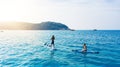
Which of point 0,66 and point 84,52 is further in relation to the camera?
point 84,52

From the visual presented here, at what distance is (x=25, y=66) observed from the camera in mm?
27922

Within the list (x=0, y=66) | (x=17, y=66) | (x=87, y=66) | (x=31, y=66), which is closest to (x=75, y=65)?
(x=87, y=66)

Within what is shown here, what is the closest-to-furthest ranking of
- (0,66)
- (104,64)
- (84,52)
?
1. (0,66)
2. (104,64)
3. (84,52)

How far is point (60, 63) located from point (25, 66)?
5.70m

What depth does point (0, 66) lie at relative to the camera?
2734 cm

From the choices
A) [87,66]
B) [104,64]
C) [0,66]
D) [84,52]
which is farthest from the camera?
[84,52]

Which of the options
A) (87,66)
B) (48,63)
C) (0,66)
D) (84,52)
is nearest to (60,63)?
(48,63)

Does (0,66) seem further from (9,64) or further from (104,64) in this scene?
(104,64)

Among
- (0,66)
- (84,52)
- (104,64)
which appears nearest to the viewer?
(0,66)

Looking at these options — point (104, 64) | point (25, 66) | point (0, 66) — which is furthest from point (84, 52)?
point (0, 66)

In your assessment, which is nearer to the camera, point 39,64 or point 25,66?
point 25,66

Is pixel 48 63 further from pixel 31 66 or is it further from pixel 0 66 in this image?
pixel 0 66

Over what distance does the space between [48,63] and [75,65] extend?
4.31m

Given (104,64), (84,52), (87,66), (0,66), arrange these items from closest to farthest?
1. (0,66)
2. (87,66)
3. (104,64)
4. (84,52)
